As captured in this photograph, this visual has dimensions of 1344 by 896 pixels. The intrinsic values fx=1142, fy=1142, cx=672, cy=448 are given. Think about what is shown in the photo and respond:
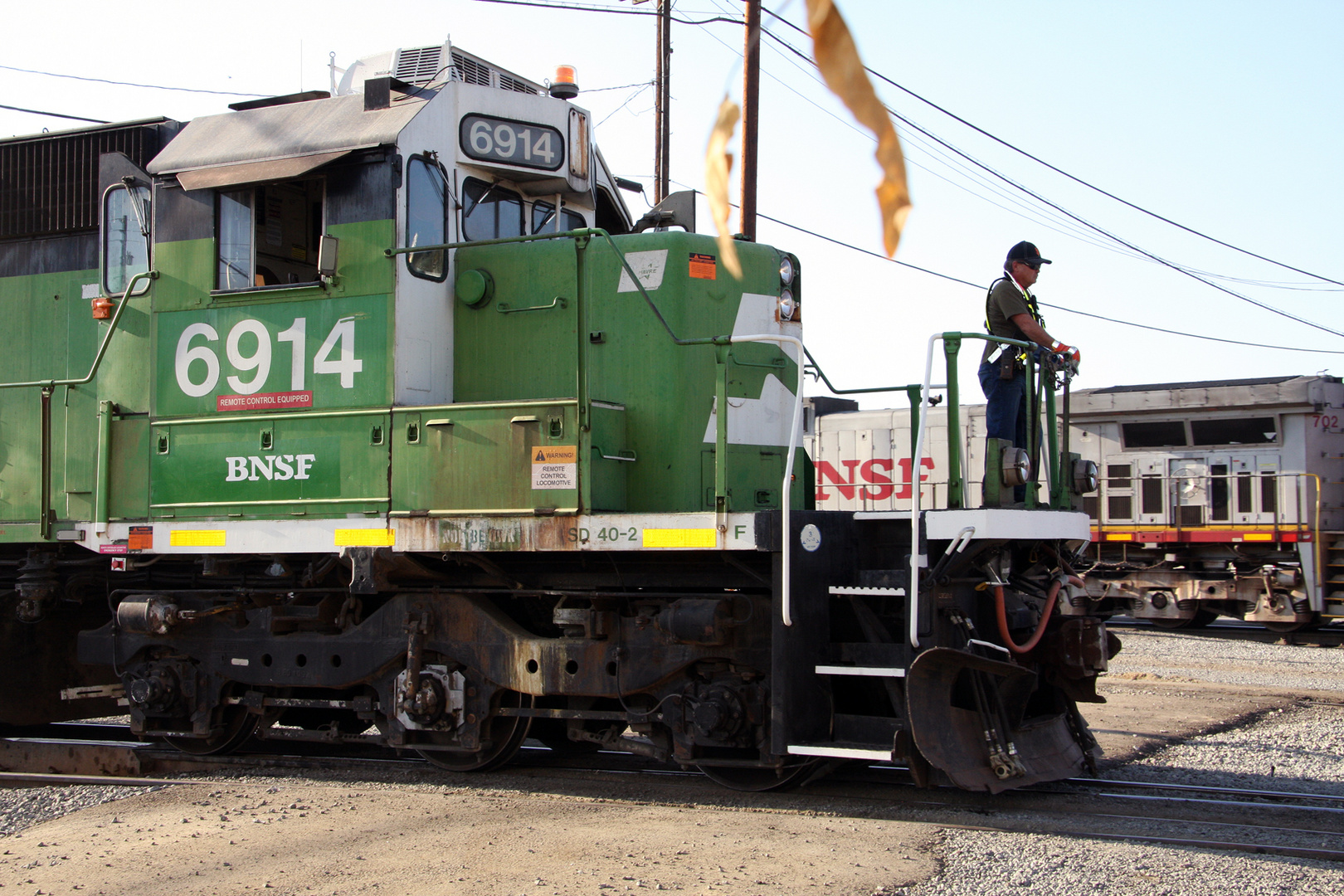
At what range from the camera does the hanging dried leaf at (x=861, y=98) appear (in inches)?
49.0

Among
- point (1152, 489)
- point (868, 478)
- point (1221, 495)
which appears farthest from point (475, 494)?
point (1221, 495)

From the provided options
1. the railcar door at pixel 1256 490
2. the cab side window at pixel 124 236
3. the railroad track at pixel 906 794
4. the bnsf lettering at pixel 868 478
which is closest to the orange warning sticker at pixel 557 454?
the railroad track at pixel 906 794

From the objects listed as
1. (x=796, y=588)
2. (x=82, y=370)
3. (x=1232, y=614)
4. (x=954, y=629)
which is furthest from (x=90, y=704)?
(x=1232, y=614)

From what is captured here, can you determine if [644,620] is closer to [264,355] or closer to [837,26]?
[264,355]

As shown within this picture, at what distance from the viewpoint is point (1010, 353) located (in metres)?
6.29

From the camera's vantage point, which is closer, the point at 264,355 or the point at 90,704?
the point at 264,355

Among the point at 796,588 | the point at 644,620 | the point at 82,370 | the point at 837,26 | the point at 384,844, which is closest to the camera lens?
the point at 837,26

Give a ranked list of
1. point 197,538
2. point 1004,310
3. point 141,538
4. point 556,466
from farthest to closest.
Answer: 1. point 141,538
2. point 197,538
3. point 1004,310
4. point 556,466

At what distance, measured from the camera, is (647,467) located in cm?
638

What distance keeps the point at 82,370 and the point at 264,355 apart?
6.01 feet

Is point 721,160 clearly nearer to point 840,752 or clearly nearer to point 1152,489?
point 840,752

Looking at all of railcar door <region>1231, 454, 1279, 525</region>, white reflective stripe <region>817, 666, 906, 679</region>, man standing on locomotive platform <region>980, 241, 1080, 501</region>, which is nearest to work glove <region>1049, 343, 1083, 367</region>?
man standing on locomotive platform <region>980, 241, 1080, 501</region>

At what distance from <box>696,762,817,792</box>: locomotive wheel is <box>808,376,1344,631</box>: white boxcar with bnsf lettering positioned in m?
9.91

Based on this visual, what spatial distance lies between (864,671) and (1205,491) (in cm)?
1344
